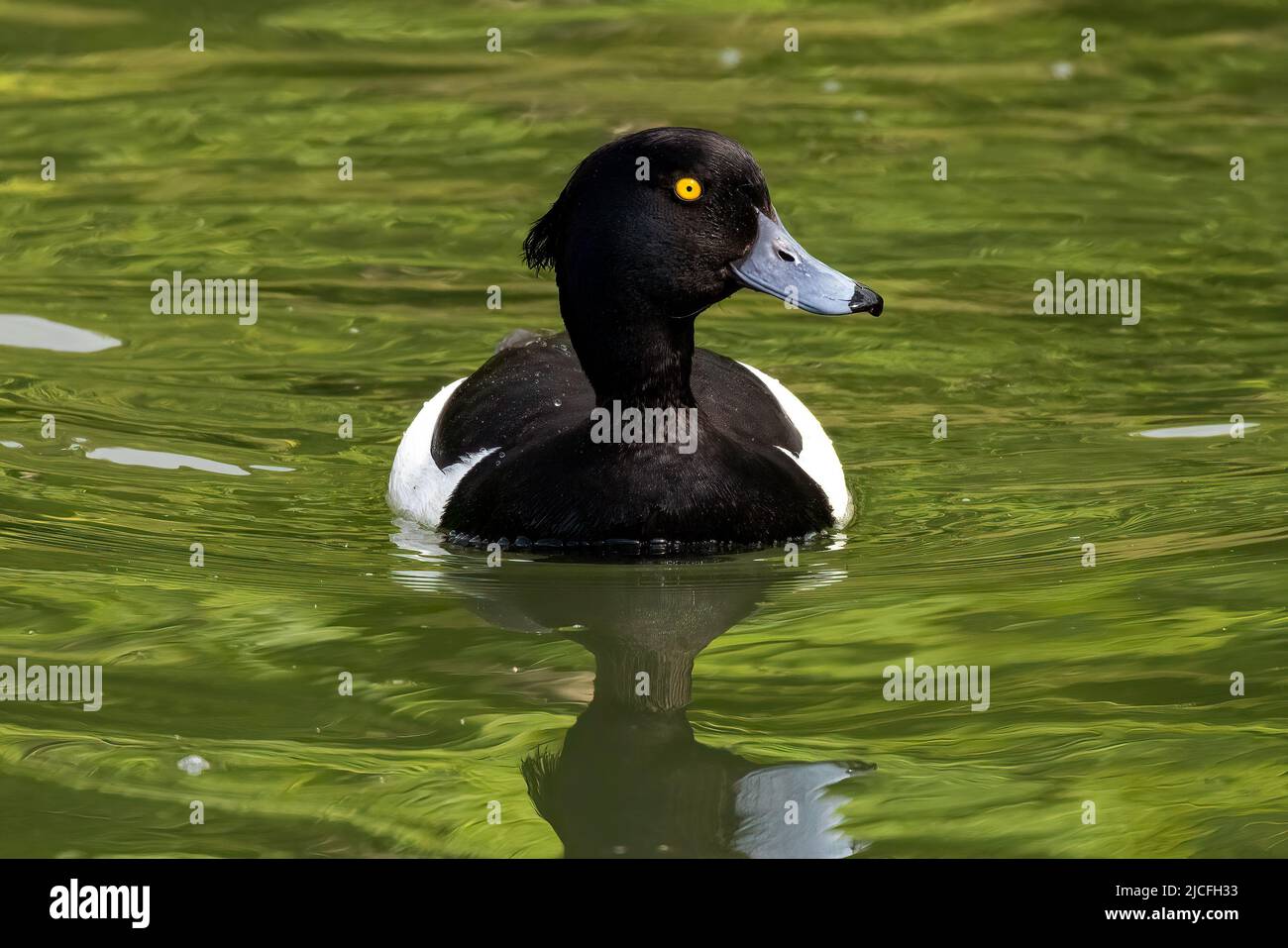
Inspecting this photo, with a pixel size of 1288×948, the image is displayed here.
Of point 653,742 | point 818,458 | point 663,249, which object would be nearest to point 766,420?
point 818,458

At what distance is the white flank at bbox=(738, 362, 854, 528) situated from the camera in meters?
8.12

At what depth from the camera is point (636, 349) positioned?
7516 millimetres

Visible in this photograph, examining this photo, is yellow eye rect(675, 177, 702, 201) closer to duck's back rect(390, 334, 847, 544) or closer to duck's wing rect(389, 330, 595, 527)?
duck's back rect(390, 334, 847, 544)

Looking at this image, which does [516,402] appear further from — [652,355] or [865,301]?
[865,301]

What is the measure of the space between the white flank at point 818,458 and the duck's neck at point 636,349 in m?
0.77

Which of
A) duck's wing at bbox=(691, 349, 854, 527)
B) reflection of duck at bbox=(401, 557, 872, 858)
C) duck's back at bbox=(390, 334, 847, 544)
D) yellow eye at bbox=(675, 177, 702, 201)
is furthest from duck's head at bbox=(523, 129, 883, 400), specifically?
reflection of duck at bbox=(401, 557, 872, 858)

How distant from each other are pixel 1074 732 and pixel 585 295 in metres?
2.55

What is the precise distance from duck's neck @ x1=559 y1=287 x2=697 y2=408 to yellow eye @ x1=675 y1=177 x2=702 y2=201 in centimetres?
41

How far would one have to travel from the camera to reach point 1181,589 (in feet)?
23.3

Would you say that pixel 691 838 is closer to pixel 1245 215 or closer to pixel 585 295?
pixel 585 295

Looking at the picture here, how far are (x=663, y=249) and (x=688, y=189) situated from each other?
0.22 m

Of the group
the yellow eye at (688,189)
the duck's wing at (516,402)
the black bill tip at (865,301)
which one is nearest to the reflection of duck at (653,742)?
the duck's wing at (516,402)

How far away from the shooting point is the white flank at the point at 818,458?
8.12 m

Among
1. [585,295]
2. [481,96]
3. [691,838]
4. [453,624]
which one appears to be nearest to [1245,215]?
[481,96]
